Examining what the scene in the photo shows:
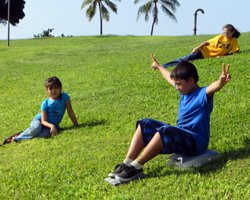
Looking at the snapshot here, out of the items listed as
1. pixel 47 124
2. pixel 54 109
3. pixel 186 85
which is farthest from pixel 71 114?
pixel 186 85

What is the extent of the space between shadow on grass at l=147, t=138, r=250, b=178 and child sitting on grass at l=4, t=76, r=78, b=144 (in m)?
2.84

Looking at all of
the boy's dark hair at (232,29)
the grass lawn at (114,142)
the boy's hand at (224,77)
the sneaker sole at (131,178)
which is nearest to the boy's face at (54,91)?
the grass lawn at (114,142)

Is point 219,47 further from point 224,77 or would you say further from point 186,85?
point 224,77

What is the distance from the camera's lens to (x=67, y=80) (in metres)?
12.5

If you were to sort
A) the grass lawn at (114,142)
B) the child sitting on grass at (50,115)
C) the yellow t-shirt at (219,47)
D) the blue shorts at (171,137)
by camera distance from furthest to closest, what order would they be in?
1. the yellow t-shirt at (219,47)
2. the child sitting on grass at (50,115)
3. the blue shorts at (171,137)
4. the grass lawn at (114,142)

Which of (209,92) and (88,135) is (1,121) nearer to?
(88,135)

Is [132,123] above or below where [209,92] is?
below

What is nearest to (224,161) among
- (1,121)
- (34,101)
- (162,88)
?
(162,88)

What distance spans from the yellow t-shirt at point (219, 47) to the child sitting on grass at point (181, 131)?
7305 millimetres

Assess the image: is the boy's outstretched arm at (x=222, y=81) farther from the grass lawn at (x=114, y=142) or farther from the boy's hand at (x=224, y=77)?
the grass lawn at (x=114, y=142)

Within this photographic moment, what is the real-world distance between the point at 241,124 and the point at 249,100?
1.35 m

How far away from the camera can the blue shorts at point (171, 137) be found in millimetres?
4488

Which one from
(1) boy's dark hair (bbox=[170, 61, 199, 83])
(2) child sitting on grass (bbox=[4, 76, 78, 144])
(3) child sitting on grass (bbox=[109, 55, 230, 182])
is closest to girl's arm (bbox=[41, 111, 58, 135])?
(2) child sitting on grass (bbox=[4, 76, 78, 144])

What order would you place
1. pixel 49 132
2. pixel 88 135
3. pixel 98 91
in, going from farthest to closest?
pixel 98 91
pixel 49 132
pixel 88 135
